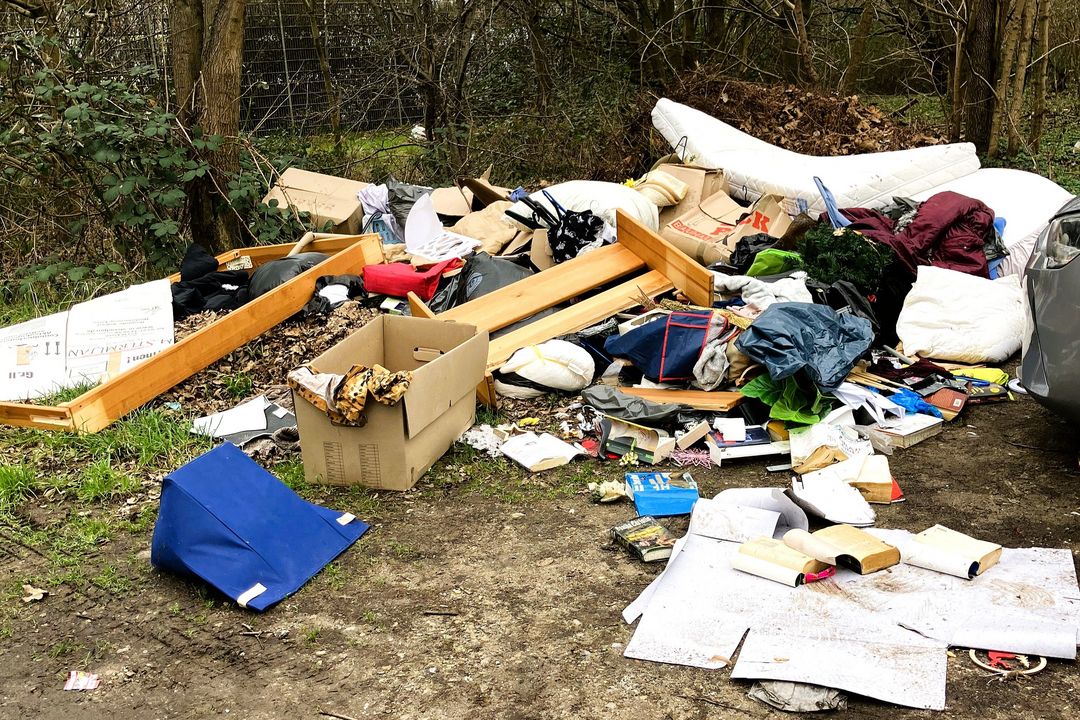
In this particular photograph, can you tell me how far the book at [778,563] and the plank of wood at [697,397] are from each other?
1292mm

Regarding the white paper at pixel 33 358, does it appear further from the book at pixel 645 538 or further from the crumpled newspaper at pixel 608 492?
the book at pixel 645 538

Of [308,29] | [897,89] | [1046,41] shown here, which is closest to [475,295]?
[1046,41]

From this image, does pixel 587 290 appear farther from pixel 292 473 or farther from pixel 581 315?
pixel 292 473

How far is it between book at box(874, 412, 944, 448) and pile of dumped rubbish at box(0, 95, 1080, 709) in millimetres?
15

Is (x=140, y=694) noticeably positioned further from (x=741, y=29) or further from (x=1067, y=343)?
(x=741, y=29)

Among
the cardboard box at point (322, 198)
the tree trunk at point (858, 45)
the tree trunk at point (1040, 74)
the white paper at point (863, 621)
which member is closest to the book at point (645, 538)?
the white paper at point (863, 621)

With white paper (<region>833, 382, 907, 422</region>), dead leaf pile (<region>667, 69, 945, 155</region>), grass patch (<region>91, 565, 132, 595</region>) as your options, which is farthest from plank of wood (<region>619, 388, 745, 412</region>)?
dead leaf pile (<region>667, 69, 945, 155</region>)

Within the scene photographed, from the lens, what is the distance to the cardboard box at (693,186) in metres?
6.53

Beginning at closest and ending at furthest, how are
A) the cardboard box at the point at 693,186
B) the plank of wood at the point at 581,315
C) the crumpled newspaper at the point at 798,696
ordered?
the crumpled newspaper at the point at 798,696 → the plank of wood at the point at 581,315 → the cardboard box at the point at 693,186

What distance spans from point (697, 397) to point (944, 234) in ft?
7.14

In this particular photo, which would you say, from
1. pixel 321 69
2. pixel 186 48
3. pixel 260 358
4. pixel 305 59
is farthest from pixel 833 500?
pixel 305 59

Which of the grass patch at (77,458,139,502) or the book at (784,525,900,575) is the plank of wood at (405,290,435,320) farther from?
the book at (784,525,900,575)

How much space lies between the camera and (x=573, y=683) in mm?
2713

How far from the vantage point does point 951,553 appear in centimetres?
309
